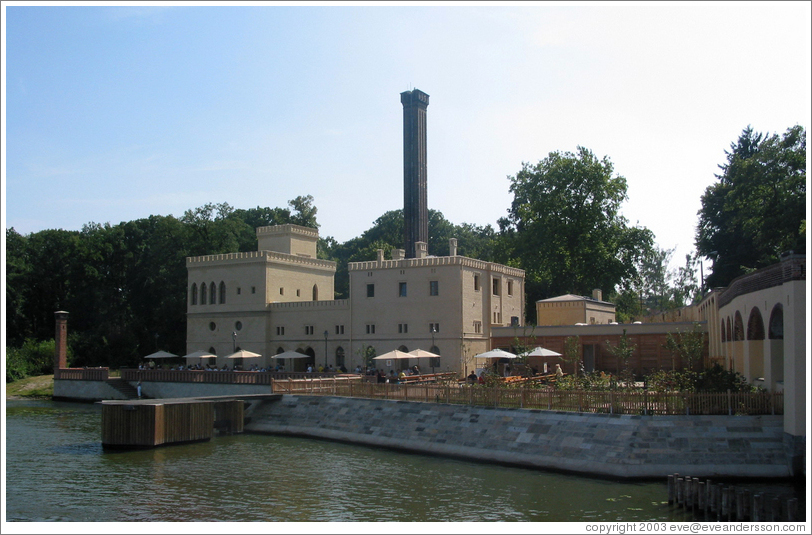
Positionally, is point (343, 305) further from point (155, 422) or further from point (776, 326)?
point (776, 326)

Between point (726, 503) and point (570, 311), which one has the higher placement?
point (570, 311)

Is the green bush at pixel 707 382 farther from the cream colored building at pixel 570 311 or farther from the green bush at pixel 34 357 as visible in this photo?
the green bush at pixel 34 357

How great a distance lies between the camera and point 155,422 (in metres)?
27.9

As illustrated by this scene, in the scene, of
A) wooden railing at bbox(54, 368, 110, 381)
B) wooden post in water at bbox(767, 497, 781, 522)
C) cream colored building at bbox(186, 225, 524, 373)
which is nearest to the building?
cream colored building at bbox(186, 225, 524, 373)

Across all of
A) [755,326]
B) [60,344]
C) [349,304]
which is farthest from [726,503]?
[60,344]

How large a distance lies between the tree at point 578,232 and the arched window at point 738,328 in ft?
89.2

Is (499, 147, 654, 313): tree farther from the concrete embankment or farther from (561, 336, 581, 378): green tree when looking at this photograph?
the concrete embankment

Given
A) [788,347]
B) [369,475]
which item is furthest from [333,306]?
[788,347]

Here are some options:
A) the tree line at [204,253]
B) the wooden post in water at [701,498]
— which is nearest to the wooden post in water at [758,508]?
the wooden post in water at [701,498]

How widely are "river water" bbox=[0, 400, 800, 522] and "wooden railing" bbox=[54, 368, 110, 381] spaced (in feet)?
62.5

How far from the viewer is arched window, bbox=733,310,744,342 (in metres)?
26.1

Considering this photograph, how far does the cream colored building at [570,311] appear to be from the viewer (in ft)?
144

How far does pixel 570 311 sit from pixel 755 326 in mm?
20347

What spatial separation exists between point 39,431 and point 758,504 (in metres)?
29.6
